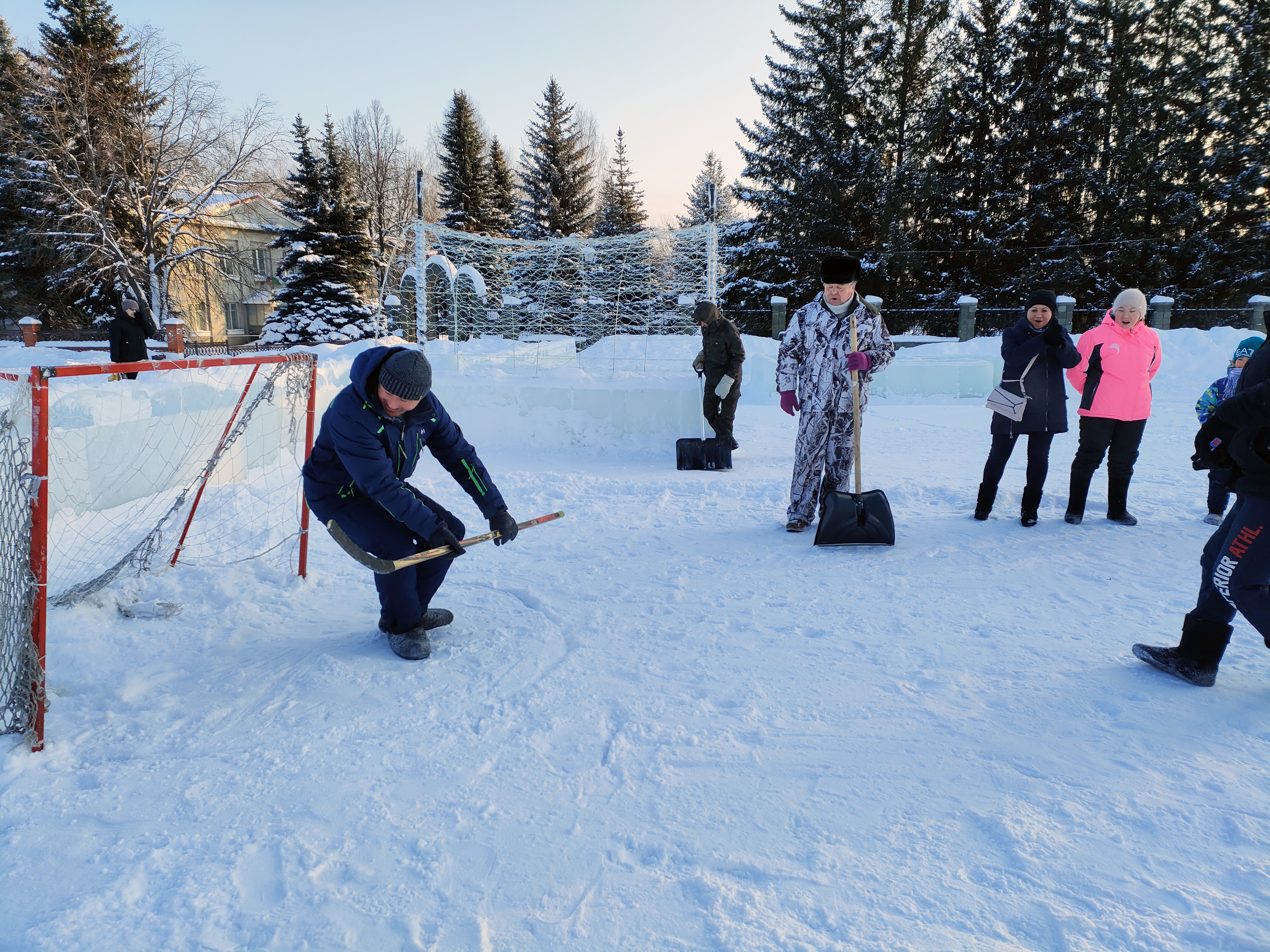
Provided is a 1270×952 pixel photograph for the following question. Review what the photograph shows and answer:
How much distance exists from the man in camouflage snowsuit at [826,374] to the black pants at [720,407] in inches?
95.5

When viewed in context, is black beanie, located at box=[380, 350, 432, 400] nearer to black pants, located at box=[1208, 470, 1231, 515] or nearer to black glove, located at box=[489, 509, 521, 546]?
black glove, located at box=[489, 509, 521, 546]

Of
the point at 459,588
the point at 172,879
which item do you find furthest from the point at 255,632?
the point at 172,879

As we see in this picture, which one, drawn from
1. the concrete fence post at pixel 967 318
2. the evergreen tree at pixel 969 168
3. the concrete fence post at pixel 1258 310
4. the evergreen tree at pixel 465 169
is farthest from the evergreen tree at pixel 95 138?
the concrete fence post at pixel 1258 310

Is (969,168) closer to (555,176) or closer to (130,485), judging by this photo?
(555,176)

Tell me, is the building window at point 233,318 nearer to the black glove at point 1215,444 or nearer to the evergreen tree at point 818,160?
the evergreen tree at point 818,160

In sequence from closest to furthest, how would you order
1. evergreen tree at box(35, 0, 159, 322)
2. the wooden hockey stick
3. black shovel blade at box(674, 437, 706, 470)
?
the wooden hockey stick
black shovel blade at box(674, 437, 706, 470)
evergreen tree at box(35, 0, 159, 322)

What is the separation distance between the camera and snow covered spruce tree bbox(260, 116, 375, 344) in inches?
923

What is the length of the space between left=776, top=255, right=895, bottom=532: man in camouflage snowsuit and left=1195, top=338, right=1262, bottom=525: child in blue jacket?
1948mm

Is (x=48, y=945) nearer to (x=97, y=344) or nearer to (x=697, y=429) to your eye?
(x=697, y=429)

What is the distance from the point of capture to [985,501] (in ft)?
15.3

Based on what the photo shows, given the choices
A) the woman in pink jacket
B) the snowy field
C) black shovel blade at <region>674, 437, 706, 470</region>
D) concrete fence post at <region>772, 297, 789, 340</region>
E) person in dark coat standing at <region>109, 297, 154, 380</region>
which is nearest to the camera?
the snowy field

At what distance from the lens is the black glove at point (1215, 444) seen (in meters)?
2.41

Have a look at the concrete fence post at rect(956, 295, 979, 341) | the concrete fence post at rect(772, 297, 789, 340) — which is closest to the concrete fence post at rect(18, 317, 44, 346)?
the concrete fence post at rect(772, 297, 789, 340)

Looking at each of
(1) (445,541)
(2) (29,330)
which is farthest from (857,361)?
(2) (29,330)
